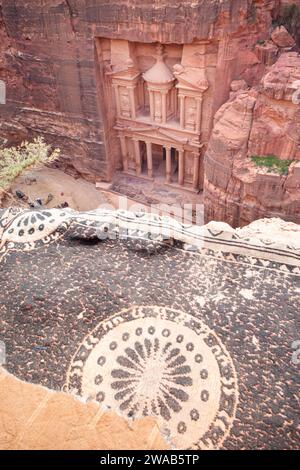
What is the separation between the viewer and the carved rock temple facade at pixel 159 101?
12.2 m

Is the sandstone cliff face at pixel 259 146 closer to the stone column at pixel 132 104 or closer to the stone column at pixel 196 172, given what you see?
the stone column at pixel 196 172

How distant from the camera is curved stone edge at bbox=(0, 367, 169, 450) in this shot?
2086 mm

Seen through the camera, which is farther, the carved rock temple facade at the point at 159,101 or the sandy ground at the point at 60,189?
the sandy ground at the point at 60,189

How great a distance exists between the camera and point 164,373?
147 inches

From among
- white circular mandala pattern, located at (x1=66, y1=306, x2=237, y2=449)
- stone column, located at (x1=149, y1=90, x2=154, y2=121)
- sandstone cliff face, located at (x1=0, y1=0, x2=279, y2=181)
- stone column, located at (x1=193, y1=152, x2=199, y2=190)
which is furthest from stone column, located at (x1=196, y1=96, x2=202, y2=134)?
white circular mandala pattern, located at (x1=66, y1=306, x2=237, y2=449)

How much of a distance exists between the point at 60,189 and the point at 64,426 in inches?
512

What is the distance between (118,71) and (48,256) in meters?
10.2

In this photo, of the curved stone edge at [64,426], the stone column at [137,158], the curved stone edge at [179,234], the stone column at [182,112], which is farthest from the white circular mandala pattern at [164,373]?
the stone column at [137,158]

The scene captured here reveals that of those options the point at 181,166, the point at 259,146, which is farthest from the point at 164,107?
the point at 259,146

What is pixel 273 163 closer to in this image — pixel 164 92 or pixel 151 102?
pixel 164 92

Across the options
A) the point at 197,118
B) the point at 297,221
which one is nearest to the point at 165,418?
the point at 297,221

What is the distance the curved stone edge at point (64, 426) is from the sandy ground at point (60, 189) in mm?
11676

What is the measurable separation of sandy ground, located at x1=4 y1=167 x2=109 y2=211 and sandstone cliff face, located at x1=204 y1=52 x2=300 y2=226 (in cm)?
515

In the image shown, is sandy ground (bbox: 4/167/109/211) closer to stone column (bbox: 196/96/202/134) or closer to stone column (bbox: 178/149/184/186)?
stone column (bbox: 178/149/184/186)
